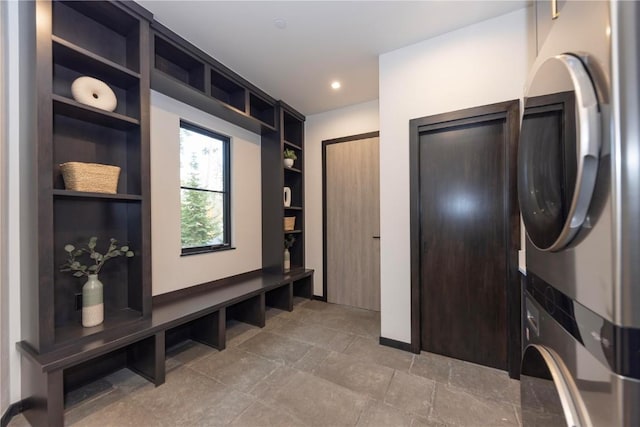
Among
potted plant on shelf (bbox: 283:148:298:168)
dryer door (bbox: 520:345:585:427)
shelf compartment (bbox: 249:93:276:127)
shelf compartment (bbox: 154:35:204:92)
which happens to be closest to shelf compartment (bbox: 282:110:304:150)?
potted plant on shelf (bbox: 283:148:298:168)

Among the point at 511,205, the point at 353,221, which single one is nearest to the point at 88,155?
the point at 353,221

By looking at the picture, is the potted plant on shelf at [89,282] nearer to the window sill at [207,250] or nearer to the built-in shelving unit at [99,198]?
the built-in shelving unit at [99,198]

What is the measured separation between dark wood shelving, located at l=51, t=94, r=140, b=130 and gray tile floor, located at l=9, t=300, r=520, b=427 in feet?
5.82

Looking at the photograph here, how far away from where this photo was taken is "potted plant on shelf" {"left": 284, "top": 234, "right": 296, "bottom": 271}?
3.41m

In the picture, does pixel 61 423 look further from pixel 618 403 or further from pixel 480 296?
pixel 480 296

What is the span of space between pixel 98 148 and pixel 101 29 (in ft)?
2.73

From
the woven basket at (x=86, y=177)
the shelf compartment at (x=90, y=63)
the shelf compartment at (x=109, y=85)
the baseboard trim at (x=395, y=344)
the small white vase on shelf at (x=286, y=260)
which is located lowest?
the baseboard trim at (x=395, y=344)

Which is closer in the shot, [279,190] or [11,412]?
[11,412]

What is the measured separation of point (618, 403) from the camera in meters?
0.46

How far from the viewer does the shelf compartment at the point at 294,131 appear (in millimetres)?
3650

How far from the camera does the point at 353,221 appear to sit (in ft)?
10.9

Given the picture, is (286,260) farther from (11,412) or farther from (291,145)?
(11,412)

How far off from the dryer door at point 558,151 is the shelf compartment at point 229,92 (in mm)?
2528

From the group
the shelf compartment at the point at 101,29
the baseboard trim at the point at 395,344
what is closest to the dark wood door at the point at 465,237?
the baseboard trim at the point at 395,344
